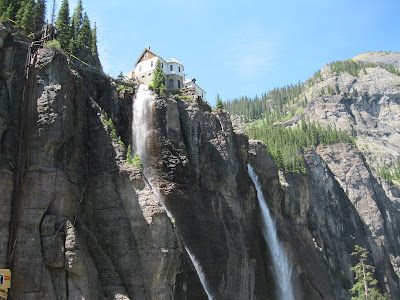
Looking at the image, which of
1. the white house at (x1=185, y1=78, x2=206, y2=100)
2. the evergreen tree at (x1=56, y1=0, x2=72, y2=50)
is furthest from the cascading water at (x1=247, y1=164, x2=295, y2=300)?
the evergreen tree at (x1=56, y1=0, x2=72, y2=50)

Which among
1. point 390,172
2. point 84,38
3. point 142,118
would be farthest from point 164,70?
point 390,172

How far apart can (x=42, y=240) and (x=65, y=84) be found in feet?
41.2

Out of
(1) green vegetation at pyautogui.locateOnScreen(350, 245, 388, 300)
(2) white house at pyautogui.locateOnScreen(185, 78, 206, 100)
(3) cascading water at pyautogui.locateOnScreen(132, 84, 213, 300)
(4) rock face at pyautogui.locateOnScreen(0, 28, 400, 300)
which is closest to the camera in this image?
(4) rock face at pyautogui.locateOnScreen(0, 28, 400, 300)

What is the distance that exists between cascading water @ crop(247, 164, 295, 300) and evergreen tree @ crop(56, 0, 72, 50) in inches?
1268

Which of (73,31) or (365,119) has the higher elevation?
(365,119)

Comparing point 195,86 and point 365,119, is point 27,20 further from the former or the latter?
point 365,119

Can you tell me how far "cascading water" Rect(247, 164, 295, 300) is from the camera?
54656 millimetres

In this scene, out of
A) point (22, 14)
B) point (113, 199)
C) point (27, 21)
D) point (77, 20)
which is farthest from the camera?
point (77, 20)

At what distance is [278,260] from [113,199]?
29.8m

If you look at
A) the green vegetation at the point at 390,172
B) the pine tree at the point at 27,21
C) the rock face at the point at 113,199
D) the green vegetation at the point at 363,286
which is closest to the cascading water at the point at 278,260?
the rock face at the point at 113,199

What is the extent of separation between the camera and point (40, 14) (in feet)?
184

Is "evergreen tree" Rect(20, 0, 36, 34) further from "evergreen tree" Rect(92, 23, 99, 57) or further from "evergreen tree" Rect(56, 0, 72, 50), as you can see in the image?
"evergreen tree" Rect(92, 23, 99, 57)

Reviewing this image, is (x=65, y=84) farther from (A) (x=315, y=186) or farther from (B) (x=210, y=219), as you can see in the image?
(A) (x=315, y=186)

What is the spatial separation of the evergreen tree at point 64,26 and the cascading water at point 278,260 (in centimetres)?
3220
